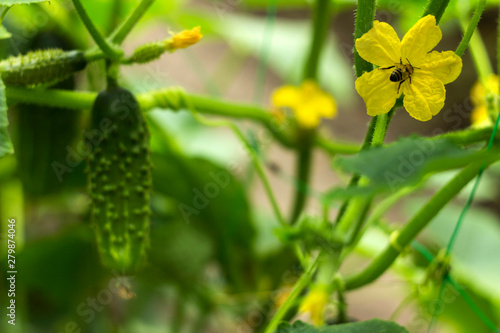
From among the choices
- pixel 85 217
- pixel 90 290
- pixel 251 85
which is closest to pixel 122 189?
pixel 85 217

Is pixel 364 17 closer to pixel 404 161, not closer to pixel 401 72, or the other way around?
pixel 401 72

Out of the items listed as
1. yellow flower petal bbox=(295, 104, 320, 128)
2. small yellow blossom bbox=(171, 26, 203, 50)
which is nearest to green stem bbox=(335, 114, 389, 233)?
small yellow blossom bbox=(171, 26, 203, 50)

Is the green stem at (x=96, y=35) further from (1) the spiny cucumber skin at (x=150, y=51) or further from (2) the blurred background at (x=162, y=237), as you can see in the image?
(2) the blurred background at (x=162, y=237)

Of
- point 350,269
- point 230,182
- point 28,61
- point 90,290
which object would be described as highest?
point 28,61

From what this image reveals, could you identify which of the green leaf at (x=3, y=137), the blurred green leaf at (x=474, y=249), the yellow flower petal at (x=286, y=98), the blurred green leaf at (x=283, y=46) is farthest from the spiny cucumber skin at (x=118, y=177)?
the blurred green leaf at (x=283, y=46)

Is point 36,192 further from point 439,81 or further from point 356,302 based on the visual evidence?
point 356,302

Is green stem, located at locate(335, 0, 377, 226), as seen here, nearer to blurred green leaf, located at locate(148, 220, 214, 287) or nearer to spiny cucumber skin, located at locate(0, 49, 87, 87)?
spiny cucumber skin, located at locate(0, 49, 87, 87)
